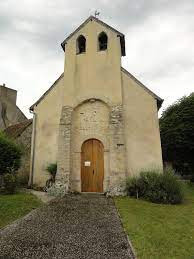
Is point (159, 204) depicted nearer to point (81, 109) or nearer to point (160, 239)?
point (160, 239)

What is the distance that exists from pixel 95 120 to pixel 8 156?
4832 mm

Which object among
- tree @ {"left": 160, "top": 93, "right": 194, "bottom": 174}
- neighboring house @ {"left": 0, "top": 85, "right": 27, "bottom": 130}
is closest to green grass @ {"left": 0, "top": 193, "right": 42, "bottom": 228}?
tree @ {"left": 160, "top": 93, "right": 194, "bottom": 174}

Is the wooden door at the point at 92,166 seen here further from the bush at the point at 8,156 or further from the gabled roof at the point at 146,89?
the gabled roof at the point at 146,89

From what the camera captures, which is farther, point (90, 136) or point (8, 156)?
point (90, 136)

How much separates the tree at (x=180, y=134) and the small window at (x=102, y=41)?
972 centimetres

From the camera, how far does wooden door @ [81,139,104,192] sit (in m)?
13.3

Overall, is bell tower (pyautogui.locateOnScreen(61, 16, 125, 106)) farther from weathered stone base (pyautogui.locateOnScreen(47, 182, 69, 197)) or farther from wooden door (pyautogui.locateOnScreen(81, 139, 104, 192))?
weathered stone base (pyautogui.locateOnScreen(47, 182, 69, 197))

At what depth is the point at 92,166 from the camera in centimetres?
1355

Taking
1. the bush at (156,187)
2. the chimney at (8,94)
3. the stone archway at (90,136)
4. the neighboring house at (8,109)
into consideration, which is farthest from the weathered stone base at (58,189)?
the chimney at (8,94)

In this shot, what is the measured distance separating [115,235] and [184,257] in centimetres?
173

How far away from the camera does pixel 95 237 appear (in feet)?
19.8

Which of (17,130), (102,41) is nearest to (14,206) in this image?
(102,41)

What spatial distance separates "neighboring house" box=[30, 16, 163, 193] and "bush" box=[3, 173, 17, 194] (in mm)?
2182

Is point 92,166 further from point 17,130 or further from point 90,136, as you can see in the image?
point 17,130
